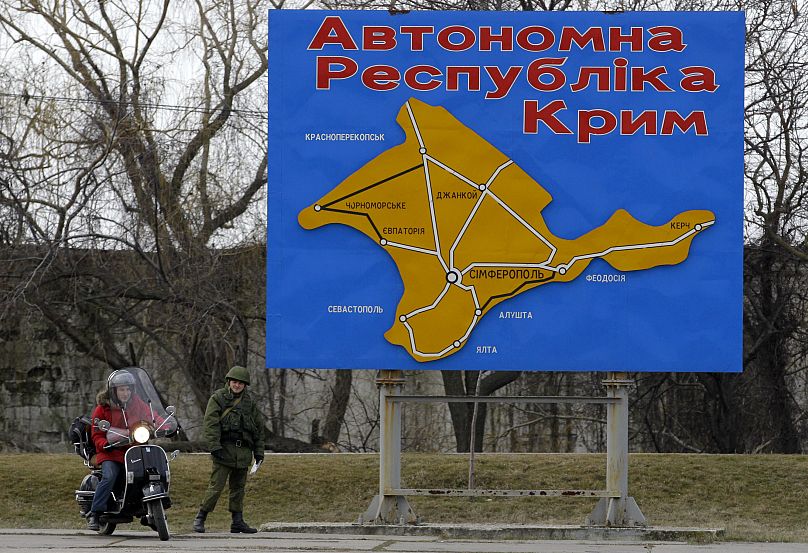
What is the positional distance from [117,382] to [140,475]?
2.95ft

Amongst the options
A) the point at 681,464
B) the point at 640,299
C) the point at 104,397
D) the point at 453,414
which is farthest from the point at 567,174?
the point at 453,414

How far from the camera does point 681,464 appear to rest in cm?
1752

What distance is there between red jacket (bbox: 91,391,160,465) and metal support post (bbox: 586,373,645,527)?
452cm

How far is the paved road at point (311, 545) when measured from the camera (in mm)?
10867

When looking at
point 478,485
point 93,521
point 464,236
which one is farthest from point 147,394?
point 478,485

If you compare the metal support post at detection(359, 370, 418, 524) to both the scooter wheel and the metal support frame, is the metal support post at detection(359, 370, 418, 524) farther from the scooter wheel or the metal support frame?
the scooter wheel

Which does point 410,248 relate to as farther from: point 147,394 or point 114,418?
point 114,418

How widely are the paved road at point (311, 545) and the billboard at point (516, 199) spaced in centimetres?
174

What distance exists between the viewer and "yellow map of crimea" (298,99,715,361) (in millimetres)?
12906

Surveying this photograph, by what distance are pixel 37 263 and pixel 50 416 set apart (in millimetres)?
3784

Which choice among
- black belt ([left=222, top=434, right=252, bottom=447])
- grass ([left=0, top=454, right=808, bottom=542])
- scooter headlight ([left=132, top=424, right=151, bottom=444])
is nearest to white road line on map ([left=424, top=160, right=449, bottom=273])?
black belt ([left=222, top=434, right=252, bottom=447])

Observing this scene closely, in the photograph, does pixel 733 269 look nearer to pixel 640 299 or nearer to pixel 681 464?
pixel 640 299

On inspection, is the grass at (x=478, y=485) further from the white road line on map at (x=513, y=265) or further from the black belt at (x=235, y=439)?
the white road line on map at (x=513, y=265)

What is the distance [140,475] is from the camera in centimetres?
1191
